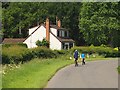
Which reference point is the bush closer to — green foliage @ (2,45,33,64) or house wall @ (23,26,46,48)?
green foliage @ (2,45,33,64)

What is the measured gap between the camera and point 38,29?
8456cm

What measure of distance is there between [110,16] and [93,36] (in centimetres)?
529

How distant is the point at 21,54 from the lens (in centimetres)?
4216

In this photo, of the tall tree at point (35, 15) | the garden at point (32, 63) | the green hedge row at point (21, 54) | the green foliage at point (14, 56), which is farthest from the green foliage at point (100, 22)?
the green foliage at point (14, 56)

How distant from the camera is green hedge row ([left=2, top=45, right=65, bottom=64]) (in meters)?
38.0

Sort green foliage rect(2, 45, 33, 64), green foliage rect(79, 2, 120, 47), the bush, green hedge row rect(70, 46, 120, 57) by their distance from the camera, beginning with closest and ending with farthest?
green foliage rect(2, 45, 33, 64), the bush, green hedge row rect(70, 46, 120, 57), green foliage rect(79, 2, 120, 47)

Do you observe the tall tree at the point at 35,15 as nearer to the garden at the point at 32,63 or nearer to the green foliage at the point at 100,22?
the green foliage at the point at 100,22

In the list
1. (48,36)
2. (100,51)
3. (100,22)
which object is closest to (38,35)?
(48,36)

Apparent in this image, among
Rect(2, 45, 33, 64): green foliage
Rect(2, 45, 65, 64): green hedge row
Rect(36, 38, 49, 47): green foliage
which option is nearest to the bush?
Rect(2, 45, 65, 64): green hedge row

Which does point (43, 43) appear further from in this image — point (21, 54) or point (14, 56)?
point (14, 56)

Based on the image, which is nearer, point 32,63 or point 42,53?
point 32,63

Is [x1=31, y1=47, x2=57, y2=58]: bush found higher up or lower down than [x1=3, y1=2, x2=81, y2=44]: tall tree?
lower down

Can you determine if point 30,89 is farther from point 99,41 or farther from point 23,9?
point 23,9

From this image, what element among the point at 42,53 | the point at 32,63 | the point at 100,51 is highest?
the point at 42,53
